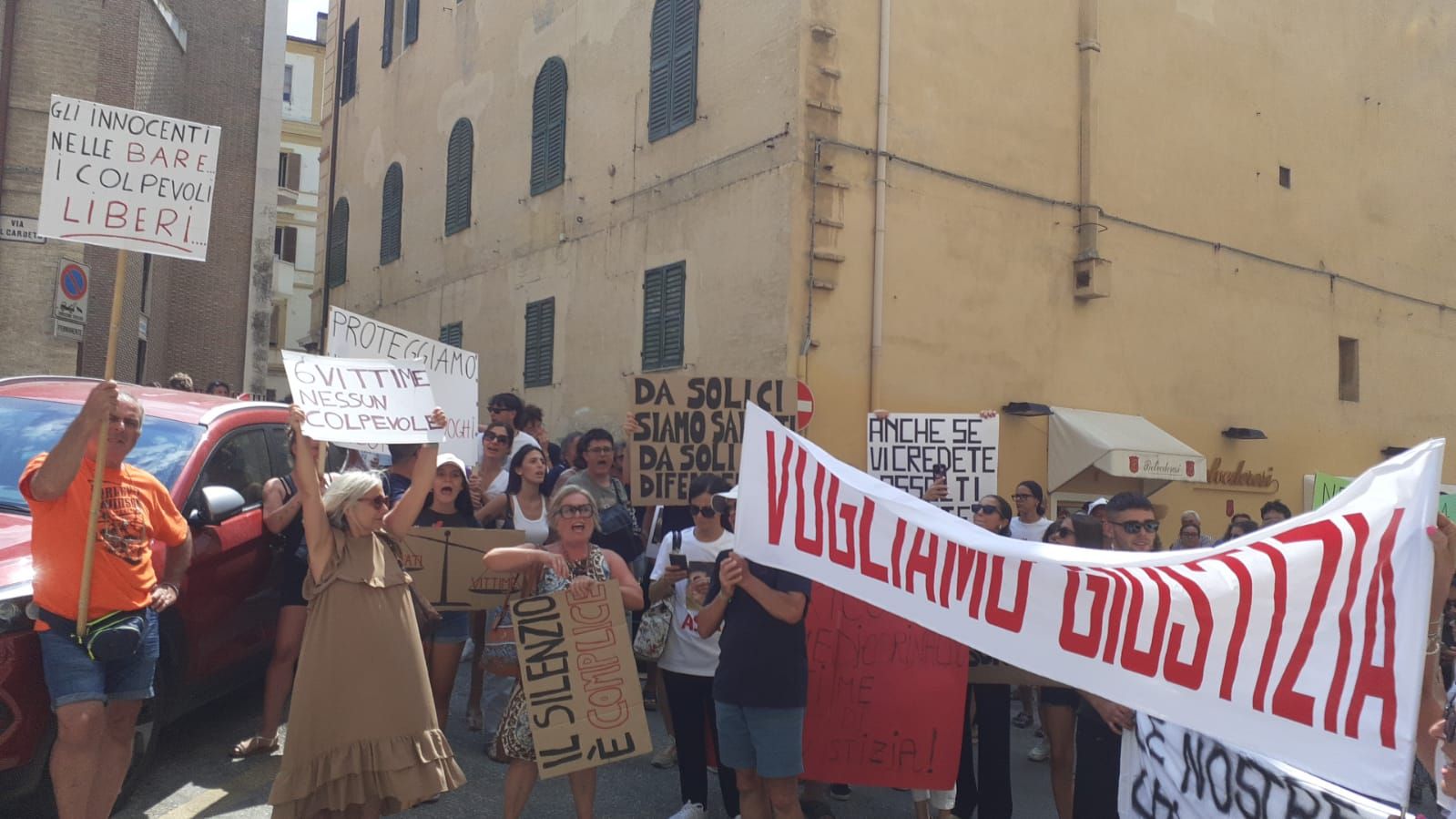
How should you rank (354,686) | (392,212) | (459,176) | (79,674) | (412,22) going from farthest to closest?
(392,212)
(412,22)
(459,176)
(354,686)
(79,674)

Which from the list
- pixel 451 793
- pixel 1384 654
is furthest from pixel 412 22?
pixel 1384 654

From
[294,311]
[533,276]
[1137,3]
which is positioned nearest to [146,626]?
[533,276]

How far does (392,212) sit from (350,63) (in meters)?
4.87

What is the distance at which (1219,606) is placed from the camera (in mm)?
3682

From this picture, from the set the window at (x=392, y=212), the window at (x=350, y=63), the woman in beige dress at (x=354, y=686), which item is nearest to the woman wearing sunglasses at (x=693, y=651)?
the woman in beige dress at (x=354, y=686)

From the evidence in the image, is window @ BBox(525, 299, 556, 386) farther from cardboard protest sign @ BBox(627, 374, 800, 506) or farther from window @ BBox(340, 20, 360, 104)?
window @ BBox(340, 20, 360, 104)

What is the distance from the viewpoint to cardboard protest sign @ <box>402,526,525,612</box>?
19.9ft

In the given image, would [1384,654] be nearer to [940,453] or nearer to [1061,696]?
[1061,696]

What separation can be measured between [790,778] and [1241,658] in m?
2.10

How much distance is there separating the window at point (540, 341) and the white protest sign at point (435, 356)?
773cm

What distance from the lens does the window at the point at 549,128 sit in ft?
54.1

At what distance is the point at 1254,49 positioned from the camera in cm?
1716

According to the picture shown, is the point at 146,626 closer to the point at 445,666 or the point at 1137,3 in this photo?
the point at 445,666

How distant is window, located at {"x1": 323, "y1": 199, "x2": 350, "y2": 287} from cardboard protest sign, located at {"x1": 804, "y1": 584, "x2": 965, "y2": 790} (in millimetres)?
20065
